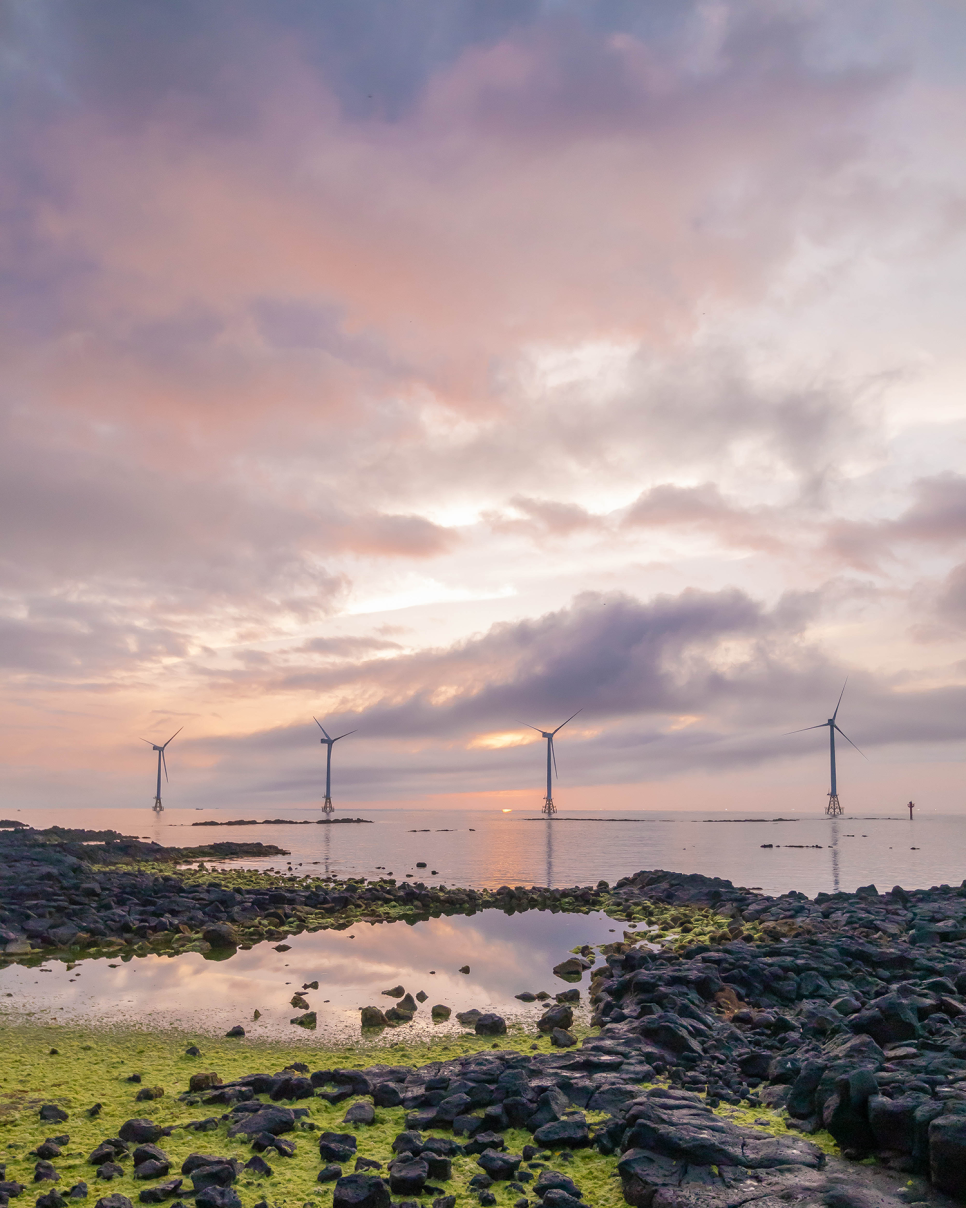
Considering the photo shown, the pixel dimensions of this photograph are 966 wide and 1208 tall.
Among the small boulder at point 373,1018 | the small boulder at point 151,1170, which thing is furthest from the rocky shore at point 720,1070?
the small boulder at point 151,1170

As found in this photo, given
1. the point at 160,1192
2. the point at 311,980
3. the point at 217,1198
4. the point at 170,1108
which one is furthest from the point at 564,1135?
the point at 311,980

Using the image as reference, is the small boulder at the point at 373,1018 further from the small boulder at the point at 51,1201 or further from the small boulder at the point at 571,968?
the small boulder at the point at 51,1201

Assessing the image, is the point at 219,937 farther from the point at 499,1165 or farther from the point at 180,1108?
the point at 499,1165

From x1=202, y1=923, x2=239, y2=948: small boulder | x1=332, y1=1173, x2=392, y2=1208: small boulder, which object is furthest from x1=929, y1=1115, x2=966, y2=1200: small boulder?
x1=202, y1=923, x2=239, y2=948: small boulder

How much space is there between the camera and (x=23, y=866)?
40.4m

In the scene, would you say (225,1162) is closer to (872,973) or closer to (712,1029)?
(712,1029)

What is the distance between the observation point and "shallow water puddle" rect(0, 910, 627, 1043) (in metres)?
16.5

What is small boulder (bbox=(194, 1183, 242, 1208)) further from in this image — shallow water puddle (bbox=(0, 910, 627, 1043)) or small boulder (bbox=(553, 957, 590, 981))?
small boulder (bbox=(553, 957, 590, 981))

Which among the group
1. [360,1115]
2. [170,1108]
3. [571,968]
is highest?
[360,1115]

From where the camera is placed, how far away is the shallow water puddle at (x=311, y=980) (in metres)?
16.5

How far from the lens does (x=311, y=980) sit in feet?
66.9

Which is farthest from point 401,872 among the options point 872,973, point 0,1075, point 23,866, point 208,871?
point 0,1075

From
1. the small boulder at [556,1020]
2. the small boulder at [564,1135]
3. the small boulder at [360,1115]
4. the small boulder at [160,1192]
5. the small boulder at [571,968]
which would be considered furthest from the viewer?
the small boulder at [571,968]

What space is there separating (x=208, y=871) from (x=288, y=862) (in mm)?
12322
